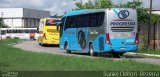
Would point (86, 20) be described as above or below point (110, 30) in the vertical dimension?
above

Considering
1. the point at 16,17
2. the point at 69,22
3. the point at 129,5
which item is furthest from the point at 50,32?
the point at 16,17

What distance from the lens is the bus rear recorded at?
2983cm

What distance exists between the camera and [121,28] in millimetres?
29797

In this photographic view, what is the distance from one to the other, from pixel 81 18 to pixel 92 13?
2.11 metres

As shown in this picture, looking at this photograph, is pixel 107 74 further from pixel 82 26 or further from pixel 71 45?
pixel 71 45

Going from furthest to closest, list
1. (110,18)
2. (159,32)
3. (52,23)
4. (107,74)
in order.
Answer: (52,23) < (159,32) < (110,18) < (107,74)

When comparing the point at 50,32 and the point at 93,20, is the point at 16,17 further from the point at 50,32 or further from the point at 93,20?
the point at 93,20

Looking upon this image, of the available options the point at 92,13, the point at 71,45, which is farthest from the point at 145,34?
the point at 92,13

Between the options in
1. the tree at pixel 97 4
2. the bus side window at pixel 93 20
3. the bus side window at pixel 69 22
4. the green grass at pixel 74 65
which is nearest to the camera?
the green grass at pixel 74 65

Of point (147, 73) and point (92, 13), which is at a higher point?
point (92, 13)

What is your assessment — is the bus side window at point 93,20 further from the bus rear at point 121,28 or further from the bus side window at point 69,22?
the bus side window at point 69,22

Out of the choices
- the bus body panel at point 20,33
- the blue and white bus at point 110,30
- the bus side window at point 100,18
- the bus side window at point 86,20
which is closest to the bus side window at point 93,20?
the blue and white bus at point 110,30

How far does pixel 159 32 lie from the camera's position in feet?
131

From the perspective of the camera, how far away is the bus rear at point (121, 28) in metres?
29.8
